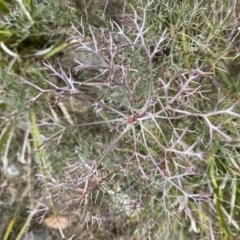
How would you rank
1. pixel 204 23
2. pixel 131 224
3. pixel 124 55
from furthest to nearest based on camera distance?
pixel 131 224
pixel 204 23
pixel 124 55

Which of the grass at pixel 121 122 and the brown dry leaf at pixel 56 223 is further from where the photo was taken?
the brown dry leaf at pixel 56 223

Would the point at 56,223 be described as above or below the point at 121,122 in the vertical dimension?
below

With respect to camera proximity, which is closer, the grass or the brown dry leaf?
the grass

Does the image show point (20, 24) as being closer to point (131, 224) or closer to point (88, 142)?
point (88, 142)

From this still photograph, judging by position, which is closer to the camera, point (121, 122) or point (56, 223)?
point (121, 122)

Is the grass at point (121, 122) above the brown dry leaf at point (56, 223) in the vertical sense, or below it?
above

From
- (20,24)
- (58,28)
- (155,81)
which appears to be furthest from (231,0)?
(20,24)

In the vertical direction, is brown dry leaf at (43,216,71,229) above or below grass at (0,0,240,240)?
below

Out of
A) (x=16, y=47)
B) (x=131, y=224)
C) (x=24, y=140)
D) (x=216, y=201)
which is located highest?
(x=16, y=47)
